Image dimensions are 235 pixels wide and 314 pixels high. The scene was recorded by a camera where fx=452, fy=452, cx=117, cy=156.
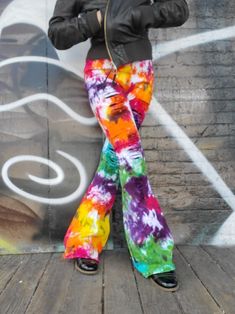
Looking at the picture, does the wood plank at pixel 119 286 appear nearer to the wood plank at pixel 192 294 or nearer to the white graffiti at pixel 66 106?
the wood plank at pixel 192 294

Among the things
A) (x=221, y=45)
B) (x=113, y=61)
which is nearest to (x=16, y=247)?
(x=113, y=61)

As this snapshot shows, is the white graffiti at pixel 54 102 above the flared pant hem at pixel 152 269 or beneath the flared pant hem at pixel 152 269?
above

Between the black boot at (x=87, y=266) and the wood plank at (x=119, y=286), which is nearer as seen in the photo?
the wood plank at (x=119, y=286)

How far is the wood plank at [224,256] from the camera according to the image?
2236mm

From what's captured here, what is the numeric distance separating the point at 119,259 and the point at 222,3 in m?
1.65

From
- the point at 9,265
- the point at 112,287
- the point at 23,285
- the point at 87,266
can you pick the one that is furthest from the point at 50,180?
the point at 112,287

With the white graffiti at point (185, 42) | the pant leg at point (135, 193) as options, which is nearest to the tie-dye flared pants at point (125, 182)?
the pant leg at point (135, 193)

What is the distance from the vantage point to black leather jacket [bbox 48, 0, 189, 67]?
6.73 feet

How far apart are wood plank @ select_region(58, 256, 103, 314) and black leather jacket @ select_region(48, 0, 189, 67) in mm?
1009

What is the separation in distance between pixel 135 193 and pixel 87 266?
1.40ft

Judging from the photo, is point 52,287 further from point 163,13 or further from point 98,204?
point 163,13

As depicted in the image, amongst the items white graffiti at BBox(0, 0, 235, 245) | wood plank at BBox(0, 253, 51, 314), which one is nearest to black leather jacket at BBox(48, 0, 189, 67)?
white graffiti at BBox(0, 0, 235, 245)

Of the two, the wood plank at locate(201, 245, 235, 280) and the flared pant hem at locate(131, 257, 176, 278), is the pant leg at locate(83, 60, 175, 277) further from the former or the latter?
→ the wood plank at locate(201, 245, 235, 280)

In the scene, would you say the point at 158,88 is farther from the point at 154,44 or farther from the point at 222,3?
the point at 222,3
